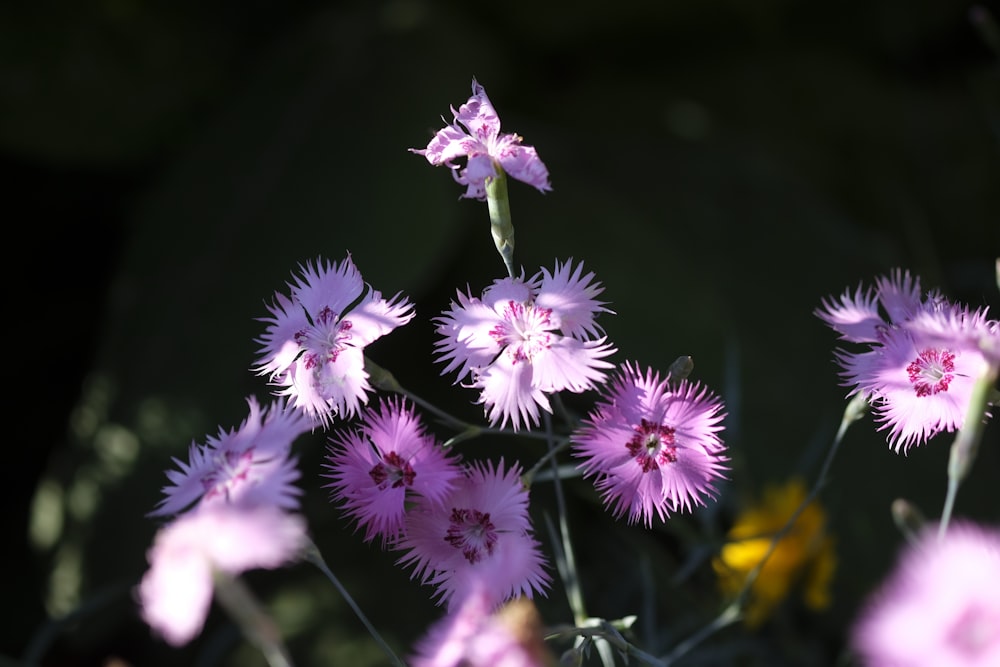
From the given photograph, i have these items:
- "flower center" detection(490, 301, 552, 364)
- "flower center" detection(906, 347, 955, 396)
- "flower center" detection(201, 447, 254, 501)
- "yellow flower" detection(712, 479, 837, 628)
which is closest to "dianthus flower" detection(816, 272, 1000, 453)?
"flower center" detection(906, 347, 955, 396)

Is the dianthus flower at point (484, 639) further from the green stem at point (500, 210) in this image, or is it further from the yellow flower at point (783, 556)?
the yellow flower at point (783, 556)

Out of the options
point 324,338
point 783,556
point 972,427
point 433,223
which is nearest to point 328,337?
point 324,338

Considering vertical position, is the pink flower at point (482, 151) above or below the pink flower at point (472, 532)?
above

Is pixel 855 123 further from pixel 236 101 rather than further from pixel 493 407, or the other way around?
pixel 493 407

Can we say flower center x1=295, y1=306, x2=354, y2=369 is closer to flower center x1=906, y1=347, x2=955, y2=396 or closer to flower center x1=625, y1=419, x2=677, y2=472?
flower center x1=625, y1=419, x2=677, y2=472

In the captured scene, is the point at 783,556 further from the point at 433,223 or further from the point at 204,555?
the point at 204,555

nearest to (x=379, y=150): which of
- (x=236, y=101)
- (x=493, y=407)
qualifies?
(x=236, y=101)

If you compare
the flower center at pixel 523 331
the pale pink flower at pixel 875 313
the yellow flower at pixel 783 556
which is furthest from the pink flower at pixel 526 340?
the yellow flower at pixel 783 556
